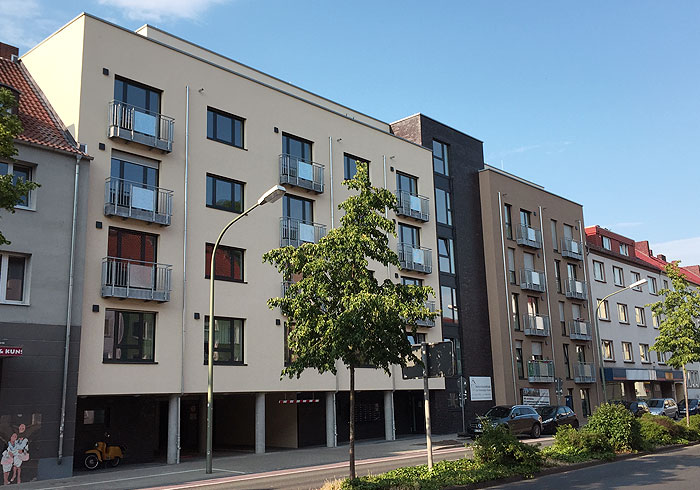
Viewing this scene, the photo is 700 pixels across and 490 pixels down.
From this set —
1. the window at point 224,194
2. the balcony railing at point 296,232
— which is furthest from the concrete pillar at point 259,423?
the window at point 224,194

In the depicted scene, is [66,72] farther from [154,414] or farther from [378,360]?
[378,360]

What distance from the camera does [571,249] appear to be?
43.9m

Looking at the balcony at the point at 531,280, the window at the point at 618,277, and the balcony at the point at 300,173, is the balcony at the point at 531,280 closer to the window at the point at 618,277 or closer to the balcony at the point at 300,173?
the window at the point at 618,277

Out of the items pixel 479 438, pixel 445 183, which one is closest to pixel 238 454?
pixel 479 438

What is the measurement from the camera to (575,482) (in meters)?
13.5

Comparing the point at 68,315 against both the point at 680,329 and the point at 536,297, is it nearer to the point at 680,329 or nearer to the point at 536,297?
the point at 680,329

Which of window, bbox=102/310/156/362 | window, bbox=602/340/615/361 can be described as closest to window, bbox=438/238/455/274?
window, bbox=602/340/615/361

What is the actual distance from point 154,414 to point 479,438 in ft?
42.2

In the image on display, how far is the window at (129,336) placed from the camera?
20750 millimetres

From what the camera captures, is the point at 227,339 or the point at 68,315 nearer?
the point at 68,315

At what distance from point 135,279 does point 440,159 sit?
66.8 ft

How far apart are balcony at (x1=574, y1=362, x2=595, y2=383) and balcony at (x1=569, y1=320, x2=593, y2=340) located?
5.44 ft

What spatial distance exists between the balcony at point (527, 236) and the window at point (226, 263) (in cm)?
1999

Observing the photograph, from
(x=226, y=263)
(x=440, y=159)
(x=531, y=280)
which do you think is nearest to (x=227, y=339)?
(x=226, y=263)
